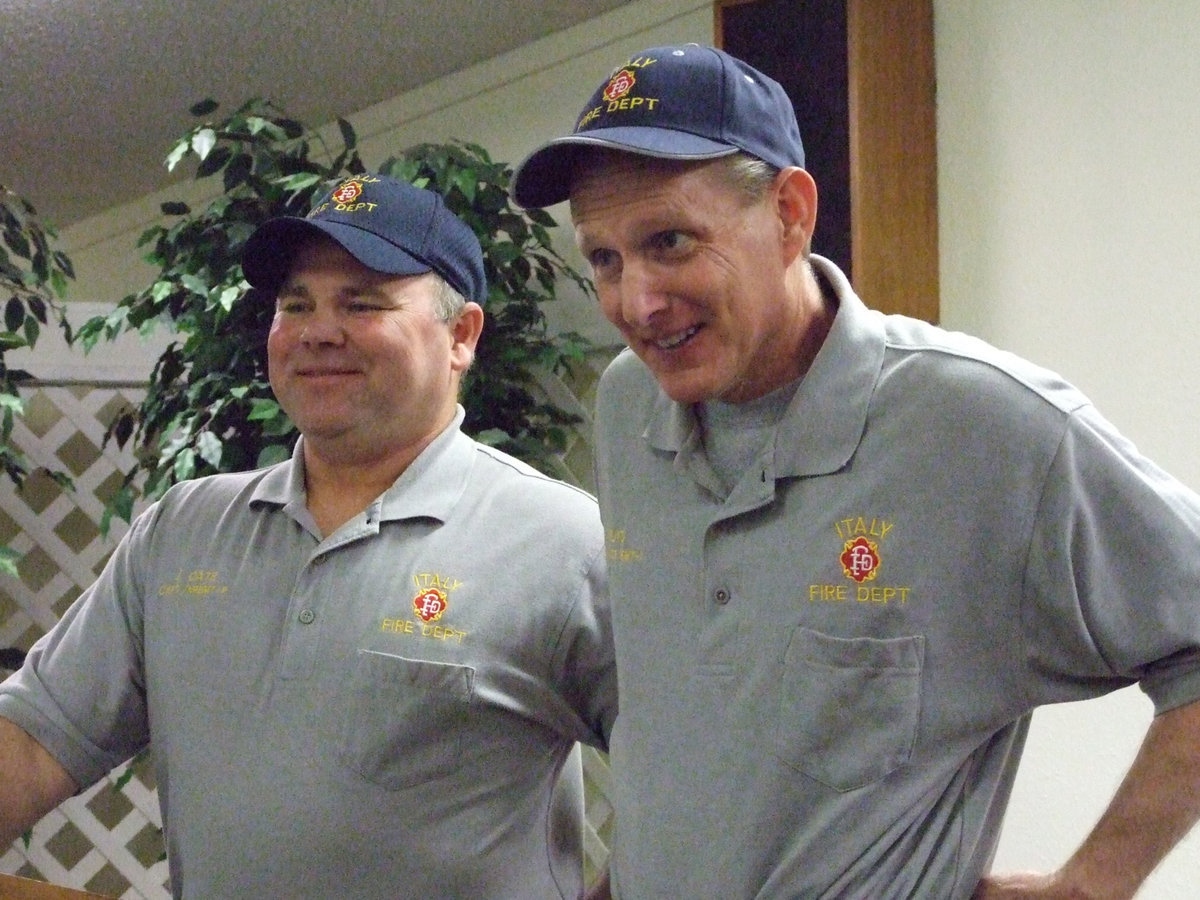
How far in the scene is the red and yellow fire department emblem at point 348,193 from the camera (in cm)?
136

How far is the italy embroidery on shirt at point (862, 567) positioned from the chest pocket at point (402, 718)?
0.46 metres

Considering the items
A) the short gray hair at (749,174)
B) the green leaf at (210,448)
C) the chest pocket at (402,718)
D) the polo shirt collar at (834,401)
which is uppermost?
the short gray hair at (749,174)

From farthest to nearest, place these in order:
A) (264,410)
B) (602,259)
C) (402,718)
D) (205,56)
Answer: (205,56) → (264,410) → (402,718) → (602,259)

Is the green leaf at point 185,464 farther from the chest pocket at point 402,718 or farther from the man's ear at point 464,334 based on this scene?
the chest pocket at point 402,718

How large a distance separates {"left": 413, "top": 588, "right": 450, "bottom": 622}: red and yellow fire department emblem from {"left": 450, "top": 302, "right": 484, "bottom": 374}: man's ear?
0.28m

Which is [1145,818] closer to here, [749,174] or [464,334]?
[749,174]

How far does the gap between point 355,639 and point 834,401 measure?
0.56 meters

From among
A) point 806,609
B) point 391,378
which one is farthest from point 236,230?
point 806,609

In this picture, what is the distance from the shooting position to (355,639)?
1238 mm

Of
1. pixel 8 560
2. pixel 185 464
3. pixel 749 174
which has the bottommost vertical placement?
pixel 8 560

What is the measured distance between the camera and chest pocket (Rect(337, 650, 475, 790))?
1.20m

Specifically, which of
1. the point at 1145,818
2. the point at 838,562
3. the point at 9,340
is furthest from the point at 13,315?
the point at 1145,818

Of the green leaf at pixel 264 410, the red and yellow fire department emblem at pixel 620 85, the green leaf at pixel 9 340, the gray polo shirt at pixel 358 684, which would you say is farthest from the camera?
the green leaf at pixel 9 340

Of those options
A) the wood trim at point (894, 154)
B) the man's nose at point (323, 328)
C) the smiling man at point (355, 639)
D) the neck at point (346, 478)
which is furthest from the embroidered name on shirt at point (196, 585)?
the wood trim at point (894, 154)
